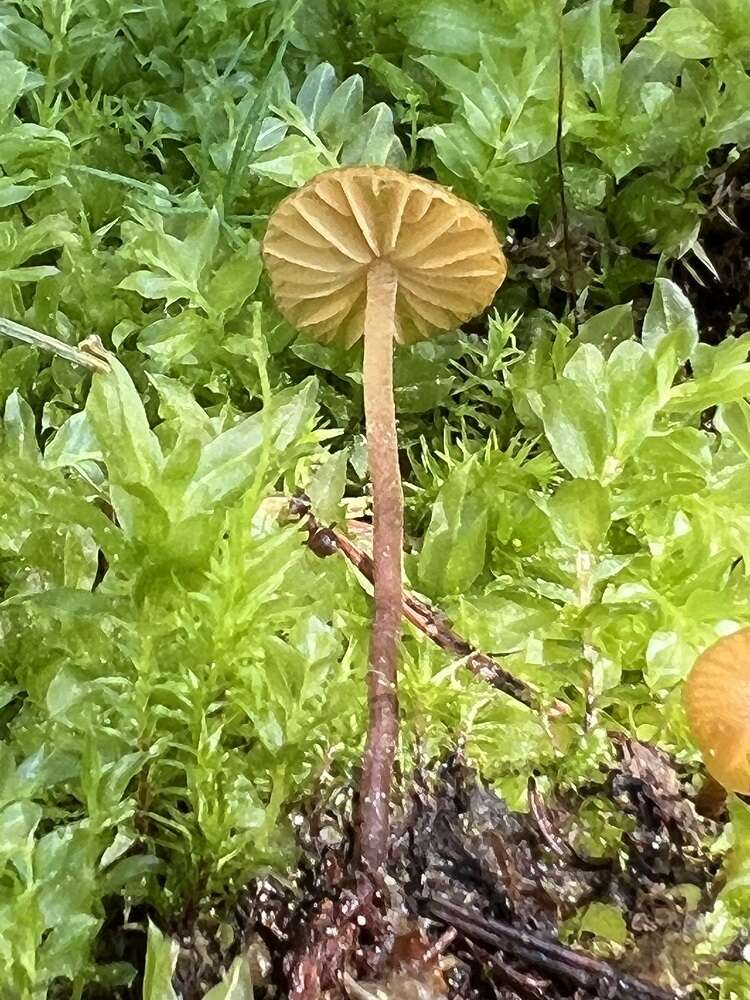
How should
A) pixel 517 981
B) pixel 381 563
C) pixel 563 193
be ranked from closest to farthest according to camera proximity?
pixel 517 981 < pixel 381 563 < pixel 563 193

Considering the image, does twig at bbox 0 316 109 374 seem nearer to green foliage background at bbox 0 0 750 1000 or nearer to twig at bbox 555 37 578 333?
green foliage background at bbox 0 0 750 1000

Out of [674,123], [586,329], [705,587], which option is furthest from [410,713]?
[674,123]

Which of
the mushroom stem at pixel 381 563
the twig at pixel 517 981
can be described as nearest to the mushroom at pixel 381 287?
the mushroom stem at pixel 381 563

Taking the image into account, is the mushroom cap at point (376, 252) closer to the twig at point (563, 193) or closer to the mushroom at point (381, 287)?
the mushroom at point (381, 287)

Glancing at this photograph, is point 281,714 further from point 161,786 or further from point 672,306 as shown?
point 672,306

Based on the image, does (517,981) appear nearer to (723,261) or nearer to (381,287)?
(381,287)

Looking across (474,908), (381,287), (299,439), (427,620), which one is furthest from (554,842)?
(381,287)

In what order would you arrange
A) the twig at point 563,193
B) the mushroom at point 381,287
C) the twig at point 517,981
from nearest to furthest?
Result: the twig at point 517,981
the mushroom at point 381,287
the twig at point 563,193
